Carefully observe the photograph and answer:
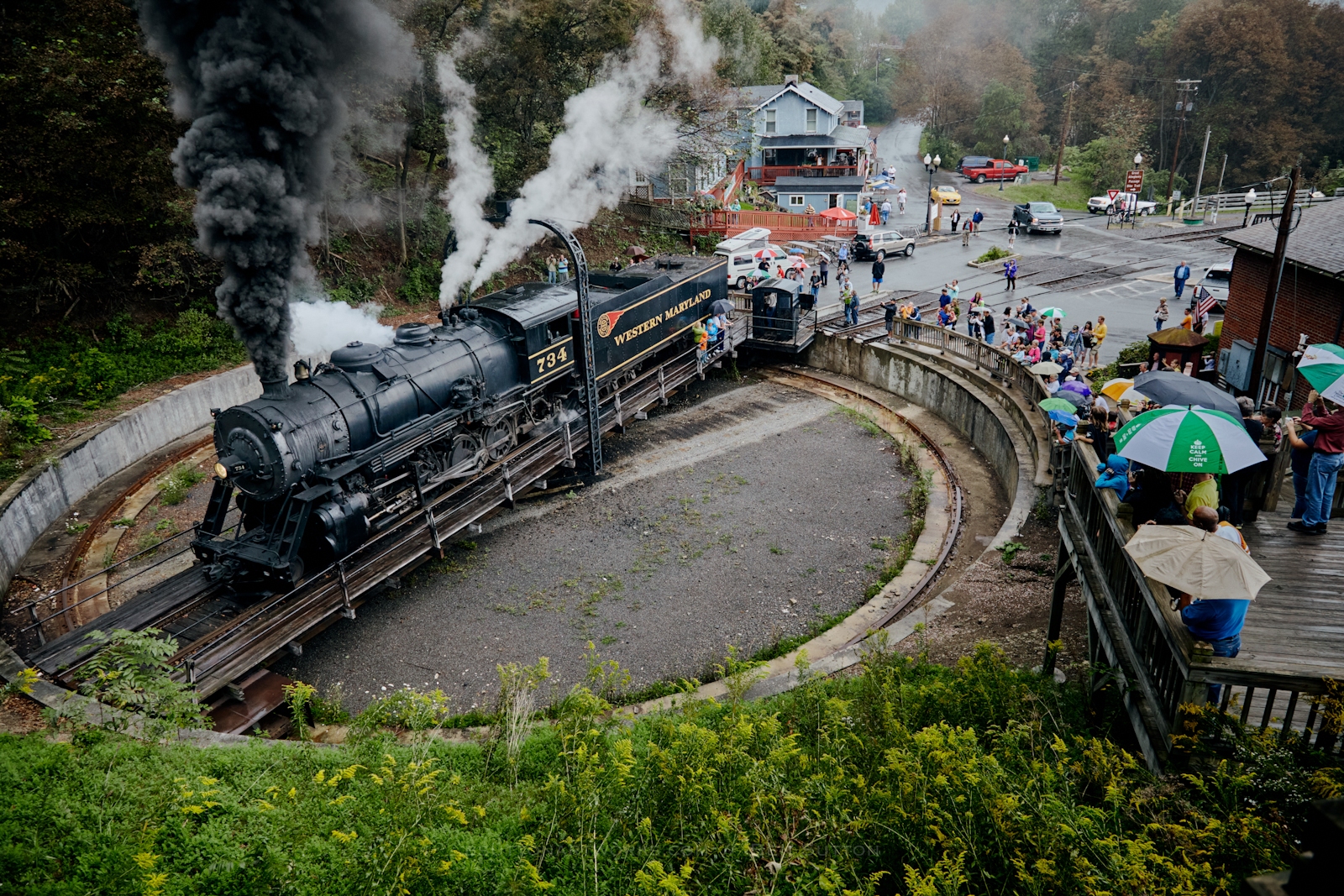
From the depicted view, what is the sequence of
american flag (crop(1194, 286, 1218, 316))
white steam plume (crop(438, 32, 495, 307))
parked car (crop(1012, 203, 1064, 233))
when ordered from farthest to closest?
parked car (crop(1012, 203, 1064, 233)) → white steam plume (crop(438, 32, 495, 307)) → american flag (crop(1194, 286, 1218, 316))

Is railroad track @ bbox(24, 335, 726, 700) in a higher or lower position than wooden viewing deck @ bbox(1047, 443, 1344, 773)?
lower

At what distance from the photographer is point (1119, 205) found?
135ft

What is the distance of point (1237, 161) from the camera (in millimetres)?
50281

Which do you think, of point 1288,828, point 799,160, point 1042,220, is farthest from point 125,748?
point 799,160

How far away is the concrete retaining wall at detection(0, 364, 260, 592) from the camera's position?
13.0 m

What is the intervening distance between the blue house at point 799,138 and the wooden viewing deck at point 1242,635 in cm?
3898

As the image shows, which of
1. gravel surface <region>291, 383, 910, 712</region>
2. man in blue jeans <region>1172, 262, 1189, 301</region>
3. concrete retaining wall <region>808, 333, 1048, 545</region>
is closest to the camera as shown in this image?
gravel surface <region>291, 383, 910, 712</region>

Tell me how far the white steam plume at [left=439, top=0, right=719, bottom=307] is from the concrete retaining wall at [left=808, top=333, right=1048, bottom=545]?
8.64 m

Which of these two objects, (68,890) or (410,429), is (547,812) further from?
(410,429)

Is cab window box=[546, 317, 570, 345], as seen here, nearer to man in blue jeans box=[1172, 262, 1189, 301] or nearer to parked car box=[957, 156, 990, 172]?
man in blue jeans box=[1172, 262, 1189, 301]

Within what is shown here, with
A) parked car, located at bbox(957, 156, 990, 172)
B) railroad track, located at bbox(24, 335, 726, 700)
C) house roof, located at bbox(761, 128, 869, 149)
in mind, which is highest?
house roof, located at bbox(761, 128, 869, 149)

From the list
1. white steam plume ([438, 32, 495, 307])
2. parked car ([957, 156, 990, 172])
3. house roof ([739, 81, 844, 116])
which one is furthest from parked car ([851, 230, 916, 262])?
parked car ([957, 156, 990, 172])

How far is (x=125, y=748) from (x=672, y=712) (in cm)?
506

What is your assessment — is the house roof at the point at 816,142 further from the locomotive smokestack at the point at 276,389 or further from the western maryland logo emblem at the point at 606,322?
the locomotive smokestack at the point at 276,389
